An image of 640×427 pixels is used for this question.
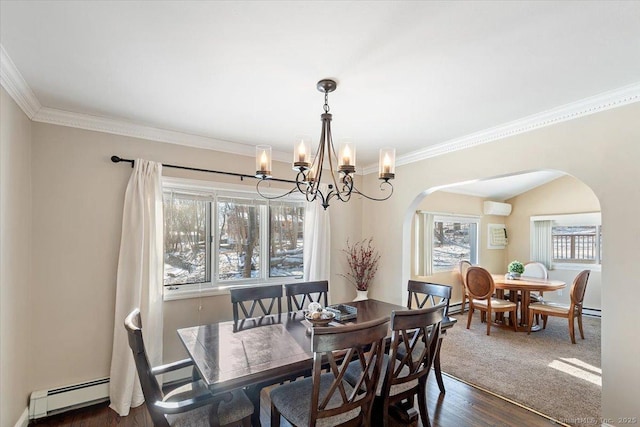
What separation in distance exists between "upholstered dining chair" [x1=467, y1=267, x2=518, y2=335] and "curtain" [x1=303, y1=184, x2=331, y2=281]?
2.47 metres

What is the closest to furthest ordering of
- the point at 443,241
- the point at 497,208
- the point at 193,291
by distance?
1. the point at 193,291
2. the point at 443,241
3. the point at 497,208

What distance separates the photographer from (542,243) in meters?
6.47

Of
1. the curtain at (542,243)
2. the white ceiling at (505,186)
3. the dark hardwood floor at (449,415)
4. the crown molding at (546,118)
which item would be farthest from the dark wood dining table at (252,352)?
the curtain at (542,243)

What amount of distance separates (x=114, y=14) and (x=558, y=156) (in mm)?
3135

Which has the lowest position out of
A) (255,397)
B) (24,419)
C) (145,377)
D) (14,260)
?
(24,419)

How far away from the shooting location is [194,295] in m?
3.05

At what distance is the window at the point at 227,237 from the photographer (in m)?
3.07

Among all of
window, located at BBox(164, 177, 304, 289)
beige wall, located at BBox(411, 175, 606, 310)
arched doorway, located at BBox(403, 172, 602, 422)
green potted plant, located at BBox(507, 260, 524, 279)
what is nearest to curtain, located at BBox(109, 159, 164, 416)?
window, located at BBox(164, 177, 304, 289)

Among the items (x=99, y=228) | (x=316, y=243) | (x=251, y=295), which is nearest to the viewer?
(x=99, y=228)

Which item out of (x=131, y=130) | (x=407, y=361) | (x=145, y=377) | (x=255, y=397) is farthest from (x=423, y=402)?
(x=131, y=130)

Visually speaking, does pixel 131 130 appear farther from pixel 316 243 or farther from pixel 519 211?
pixel 519 211

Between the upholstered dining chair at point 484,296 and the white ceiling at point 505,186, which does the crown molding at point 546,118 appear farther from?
the white ceiling at point 505,186

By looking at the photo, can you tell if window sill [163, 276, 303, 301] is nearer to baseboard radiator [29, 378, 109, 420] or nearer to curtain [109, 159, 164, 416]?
curtain [109, 159, 164, 416]

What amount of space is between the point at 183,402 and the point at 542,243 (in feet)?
24.2
